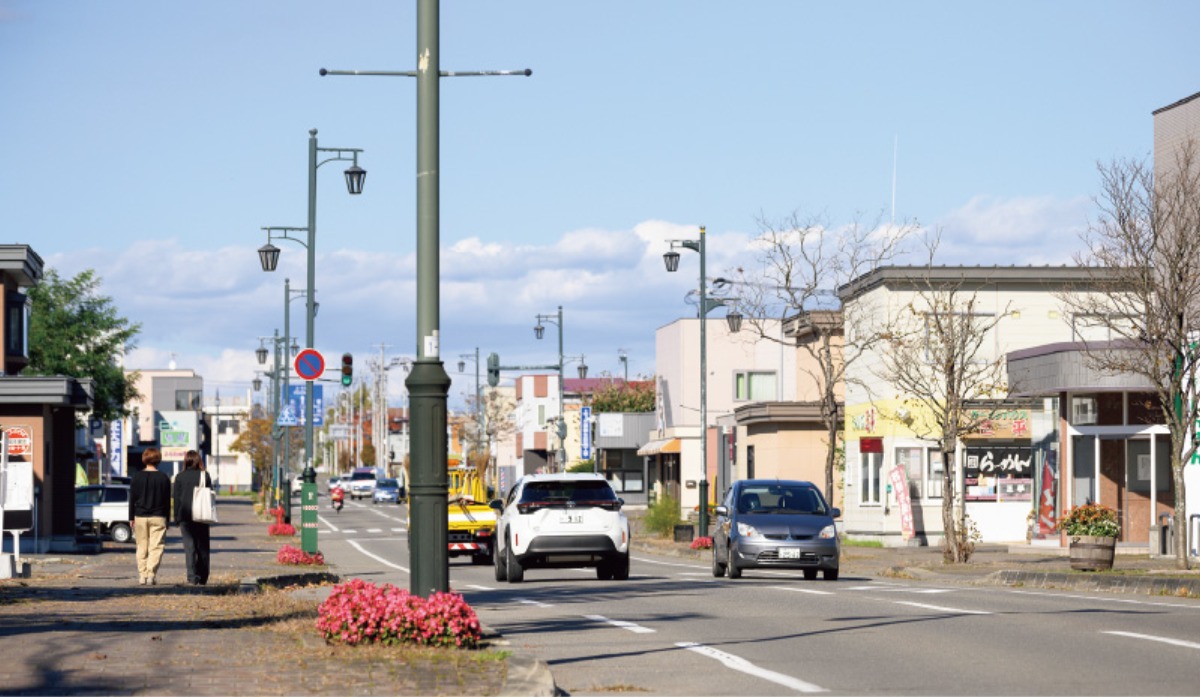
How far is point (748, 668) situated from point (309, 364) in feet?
67.5

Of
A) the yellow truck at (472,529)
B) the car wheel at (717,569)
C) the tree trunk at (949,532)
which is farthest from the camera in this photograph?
the yellow truck at (472,529)

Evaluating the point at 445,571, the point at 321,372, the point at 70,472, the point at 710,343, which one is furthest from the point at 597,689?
the point at 710,343

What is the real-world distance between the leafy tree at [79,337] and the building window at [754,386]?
27.1m

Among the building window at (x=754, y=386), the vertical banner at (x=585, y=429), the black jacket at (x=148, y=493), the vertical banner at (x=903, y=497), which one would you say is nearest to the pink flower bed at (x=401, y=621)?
the black jacket at (x=148, y=493)

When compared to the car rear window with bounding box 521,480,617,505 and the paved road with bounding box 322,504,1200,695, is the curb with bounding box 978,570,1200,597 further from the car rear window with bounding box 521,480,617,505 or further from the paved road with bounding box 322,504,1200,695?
the car rear window with bounding box 521,480,617,505

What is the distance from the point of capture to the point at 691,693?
1170 cm

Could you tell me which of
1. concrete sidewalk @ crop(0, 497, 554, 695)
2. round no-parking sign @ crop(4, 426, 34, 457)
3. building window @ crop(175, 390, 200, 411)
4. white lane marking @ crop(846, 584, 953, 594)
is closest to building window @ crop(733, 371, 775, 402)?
round no-parking sign @ crop(4, 426, 34, 457)

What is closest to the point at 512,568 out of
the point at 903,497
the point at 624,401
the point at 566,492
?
the point at 566,492

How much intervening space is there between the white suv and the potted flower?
25.5 feet

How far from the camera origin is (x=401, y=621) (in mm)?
13031

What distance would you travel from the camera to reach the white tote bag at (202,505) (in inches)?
938

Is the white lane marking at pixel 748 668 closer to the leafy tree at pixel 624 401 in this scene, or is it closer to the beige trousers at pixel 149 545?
the beige trousers at pixel 149 545

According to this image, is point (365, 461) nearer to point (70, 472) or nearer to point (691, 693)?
point (70, 472)

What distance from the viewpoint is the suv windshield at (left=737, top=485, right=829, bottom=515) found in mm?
29359
